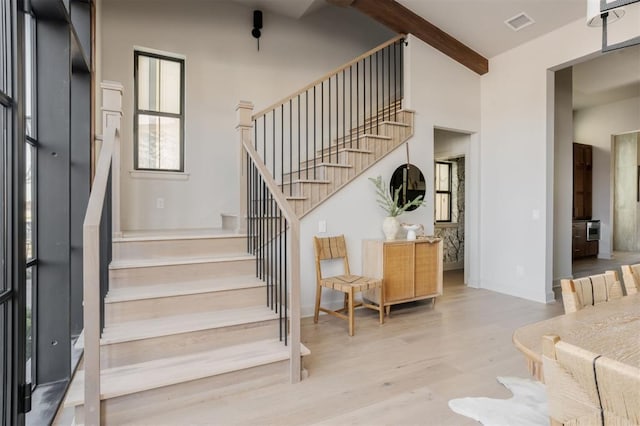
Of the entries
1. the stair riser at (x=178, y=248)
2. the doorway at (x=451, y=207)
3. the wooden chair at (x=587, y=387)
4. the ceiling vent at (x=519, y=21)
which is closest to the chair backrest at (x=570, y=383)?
the wooden chair at (x=587, y=387)

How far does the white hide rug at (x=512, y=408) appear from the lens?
6.48 ft

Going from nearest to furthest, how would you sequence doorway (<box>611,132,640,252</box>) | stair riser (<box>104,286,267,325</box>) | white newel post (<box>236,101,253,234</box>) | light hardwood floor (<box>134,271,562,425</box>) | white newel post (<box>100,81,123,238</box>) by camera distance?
light hardwood floor (<box>134,271,562,425</box>)
stair riser (<box>104,286,267,325</box>)
white newel post (<box>100,81,123,238</box>)
white newel post (<box>236,101,253,234</box>)
doorway (<box>611,132,640,252</box>)

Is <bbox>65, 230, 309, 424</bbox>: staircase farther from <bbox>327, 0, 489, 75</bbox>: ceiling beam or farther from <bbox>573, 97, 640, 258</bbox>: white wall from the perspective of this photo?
<bbox>573, 97, 640, 258</bbox>: white wall

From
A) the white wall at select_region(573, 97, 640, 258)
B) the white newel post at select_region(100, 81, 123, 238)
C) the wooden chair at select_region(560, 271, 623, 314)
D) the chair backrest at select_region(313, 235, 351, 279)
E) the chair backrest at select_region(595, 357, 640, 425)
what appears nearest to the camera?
the chair backrest at select_region(595, 357, 640, 425)

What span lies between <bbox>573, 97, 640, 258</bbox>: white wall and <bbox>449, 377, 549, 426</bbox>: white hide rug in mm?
7672

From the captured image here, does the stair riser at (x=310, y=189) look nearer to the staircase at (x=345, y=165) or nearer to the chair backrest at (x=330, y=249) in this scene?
the staircase at (x=345, y=165)

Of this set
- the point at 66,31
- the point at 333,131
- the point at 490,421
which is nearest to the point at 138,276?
the point at 66,31

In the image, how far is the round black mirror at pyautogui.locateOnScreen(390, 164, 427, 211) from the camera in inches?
177

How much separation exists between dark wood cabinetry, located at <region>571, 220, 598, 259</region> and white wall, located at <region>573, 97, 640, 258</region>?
48cm

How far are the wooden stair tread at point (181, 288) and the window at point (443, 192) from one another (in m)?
4.78

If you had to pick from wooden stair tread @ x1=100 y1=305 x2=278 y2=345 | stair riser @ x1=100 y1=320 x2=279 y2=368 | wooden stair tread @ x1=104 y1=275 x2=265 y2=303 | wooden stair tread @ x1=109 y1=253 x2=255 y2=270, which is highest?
wooden stair tread @ x1=109 y1=253 x2=255 y2=270

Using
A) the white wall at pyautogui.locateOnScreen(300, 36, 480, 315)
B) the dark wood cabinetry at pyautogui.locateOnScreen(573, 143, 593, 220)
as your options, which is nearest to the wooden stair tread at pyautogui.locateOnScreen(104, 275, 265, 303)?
the white wall at pyautogui.locateOnScreen(300, 36, 480, 315)

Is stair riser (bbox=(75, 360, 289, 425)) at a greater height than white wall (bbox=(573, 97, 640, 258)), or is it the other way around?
white wall (bbox=(573, 97, 640, 258))

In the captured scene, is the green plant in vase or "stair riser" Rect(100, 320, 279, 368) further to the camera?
the green plant in vase
